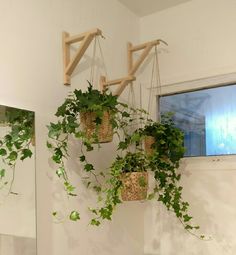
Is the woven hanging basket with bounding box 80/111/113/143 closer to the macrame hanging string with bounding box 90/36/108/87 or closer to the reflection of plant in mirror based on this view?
the reflection of plant in mirror

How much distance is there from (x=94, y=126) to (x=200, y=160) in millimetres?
855

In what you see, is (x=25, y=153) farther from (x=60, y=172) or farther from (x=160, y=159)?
(x=160, y=159)

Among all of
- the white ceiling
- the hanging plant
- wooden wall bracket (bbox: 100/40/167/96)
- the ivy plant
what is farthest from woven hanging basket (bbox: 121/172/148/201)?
the white ceiling

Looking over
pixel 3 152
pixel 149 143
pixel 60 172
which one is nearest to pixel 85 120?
pixel 60 172

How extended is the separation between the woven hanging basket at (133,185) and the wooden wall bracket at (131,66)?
1.82ft

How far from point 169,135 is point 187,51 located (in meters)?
0.66

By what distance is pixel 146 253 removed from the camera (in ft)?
7.57

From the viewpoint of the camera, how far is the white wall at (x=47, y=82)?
156cm

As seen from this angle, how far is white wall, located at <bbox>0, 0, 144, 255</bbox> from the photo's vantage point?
156cm

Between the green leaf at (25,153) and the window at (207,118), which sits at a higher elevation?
the window at (207,118)

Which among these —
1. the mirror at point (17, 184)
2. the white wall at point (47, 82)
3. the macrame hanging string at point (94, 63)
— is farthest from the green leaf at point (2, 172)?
the macrame hanging string at point (94, 63)

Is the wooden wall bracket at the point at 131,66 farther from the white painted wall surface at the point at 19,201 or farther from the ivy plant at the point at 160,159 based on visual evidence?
the white painted wall surface at the point at 19,201

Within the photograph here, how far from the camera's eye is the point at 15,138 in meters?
1.50

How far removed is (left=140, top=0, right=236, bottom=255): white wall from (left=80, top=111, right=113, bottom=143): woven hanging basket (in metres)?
0.77
